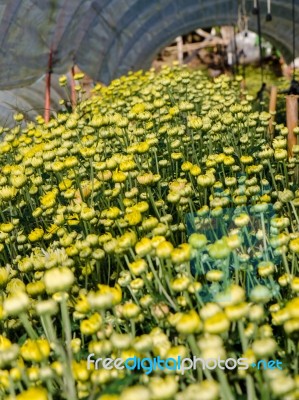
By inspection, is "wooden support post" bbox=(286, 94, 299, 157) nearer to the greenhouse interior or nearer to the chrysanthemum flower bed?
the greenhouse interior

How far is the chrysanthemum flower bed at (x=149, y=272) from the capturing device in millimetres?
869

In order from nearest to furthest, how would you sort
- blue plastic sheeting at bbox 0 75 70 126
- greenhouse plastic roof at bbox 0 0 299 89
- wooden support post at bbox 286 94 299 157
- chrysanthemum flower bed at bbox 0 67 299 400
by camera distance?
chrysanthemum flower bed at bbox 0 67 299 400 → wooden support post at bbox 286 94 299 157 → blue plastic sheeting at bbox 0 75 70 126 → greenhouse plastic roof at bbox 0 0 299 89

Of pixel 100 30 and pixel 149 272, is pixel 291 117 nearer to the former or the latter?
pixel 149 272

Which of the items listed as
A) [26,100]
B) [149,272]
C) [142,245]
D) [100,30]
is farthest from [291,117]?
[100,30]

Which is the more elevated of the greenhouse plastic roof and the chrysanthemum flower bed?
the greenhouse plastic roof

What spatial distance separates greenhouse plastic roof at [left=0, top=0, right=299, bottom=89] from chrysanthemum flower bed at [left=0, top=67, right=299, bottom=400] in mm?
1368

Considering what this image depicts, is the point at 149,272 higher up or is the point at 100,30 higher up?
the point at 100,30

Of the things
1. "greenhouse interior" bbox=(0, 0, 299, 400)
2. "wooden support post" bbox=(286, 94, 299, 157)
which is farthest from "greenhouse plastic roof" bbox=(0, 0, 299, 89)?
"wooden support post" bbox=(286, 94, 299, 157)

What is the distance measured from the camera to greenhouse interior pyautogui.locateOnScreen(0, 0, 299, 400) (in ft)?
2.91

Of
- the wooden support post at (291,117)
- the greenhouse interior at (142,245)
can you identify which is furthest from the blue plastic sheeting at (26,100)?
the wooden support post at (291,117)

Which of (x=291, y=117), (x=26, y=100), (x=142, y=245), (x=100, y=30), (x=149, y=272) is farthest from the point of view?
(x=100, y=30)

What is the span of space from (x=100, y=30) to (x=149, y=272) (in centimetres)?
376

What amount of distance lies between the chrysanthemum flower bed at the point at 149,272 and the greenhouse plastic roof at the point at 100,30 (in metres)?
1.37

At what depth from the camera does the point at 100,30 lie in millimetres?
4730
